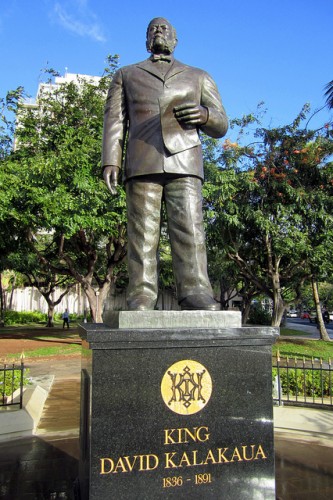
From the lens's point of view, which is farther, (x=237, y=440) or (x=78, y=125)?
(x=78, y=125)

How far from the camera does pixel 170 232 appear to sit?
3.93m

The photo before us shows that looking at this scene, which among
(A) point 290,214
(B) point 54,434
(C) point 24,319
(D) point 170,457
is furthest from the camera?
(C) point 24,319

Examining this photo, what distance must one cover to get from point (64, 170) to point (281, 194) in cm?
797

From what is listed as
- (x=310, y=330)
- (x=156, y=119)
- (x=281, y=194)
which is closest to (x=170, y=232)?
(x=156, y=119)

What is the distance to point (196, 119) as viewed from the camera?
376 cm

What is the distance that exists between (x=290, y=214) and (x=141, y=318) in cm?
1424

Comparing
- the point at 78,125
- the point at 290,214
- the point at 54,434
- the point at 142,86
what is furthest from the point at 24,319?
the point at 142,86

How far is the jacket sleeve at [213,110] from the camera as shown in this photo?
3.94 m

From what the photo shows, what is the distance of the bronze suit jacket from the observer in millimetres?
3832

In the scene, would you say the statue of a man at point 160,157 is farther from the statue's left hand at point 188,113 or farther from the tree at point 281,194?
the tree at point 281,194

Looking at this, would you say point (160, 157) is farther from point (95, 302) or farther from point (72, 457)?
point (95, 302)

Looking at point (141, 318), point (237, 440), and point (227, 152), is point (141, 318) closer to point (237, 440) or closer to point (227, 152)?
point (237, 440)

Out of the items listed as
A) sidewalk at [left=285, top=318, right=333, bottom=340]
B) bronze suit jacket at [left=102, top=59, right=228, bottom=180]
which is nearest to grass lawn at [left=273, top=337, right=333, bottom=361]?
sidewalk at [left=285, top=318, right=333, bottom=340]

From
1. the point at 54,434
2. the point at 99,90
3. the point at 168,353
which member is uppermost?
the point at 99,90
